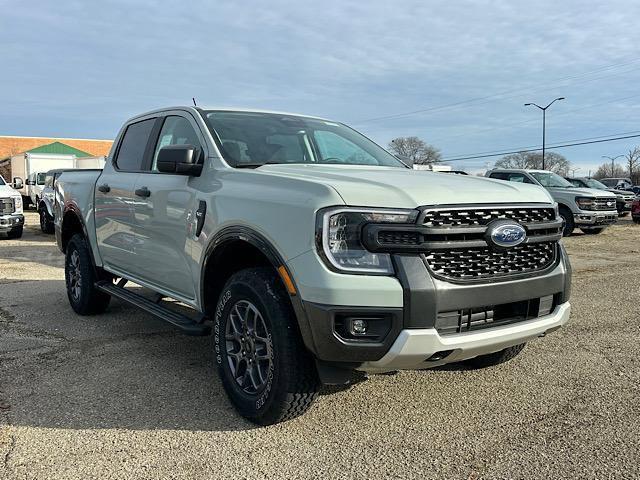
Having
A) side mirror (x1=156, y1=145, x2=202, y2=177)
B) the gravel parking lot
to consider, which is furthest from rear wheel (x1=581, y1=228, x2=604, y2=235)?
side mirror (x1=156, y1=145, x2=202, y2=177)

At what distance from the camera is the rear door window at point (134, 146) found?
16.1 ft

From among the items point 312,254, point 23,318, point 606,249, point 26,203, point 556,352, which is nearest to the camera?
point 312,254

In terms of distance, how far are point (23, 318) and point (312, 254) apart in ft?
14.1

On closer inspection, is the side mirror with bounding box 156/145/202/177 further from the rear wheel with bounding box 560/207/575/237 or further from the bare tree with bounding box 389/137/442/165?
the bare tree with bounding box 389/137/442/165

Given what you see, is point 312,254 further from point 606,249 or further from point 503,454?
point 606,249

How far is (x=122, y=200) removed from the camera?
15.9ft

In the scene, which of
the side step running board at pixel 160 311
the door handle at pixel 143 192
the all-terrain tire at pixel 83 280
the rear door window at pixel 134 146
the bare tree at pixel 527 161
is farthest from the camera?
the bare tree at pixel 527 161

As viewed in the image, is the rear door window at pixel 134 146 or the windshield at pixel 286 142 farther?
the rear door window at pixel 134 146

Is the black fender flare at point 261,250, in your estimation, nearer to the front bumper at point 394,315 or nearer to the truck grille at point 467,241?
the front bumper at point 394,315

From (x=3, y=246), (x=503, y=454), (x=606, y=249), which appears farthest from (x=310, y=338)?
(x=3, y=246)

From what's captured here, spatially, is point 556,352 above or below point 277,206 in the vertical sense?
below

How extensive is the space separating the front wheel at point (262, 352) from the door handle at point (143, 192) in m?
1.34

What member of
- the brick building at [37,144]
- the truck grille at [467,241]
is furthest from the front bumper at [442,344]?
the brick building at [37,144]

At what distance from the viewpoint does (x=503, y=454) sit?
2920 mm
